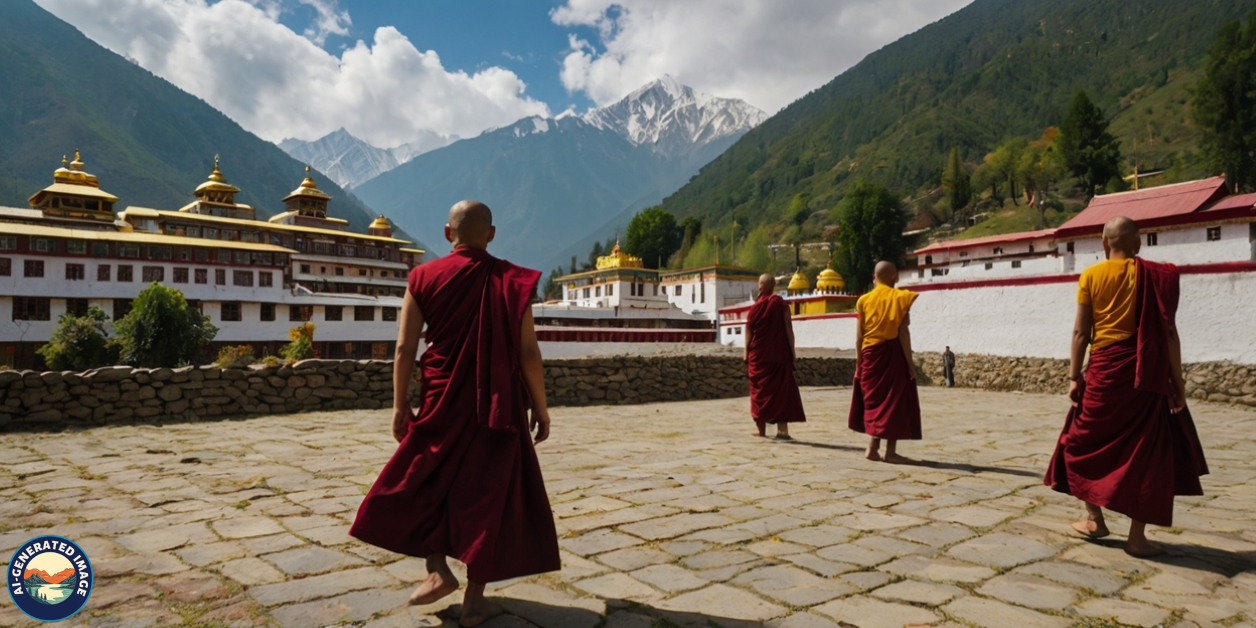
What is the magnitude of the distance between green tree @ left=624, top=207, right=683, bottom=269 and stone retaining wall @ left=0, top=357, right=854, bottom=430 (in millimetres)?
66120

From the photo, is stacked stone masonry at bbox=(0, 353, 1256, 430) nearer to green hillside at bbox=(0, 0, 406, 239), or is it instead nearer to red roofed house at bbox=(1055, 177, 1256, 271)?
red roofed house at bbox=(1055, 177, 1256, 271)

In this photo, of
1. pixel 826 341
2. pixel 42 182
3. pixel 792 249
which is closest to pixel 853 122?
pixel 792 249

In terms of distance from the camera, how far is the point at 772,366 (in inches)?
316

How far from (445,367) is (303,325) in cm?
3842

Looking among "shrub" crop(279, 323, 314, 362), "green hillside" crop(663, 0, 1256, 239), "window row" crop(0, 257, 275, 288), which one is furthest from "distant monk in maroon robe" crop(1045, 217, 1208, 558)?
"green hillside" crop(663, 0, 1256, 239)

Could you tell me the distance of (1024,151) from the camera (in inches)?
2662

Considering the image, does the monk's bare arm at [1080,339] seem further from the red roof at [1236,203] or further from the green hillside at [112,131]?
the green hillside at [112,131]

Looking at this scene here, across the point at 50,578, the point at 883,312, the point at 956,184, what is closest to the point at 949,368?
the point at 883,312

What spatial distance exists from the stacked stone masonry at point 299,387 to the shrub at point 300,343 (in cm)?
2384

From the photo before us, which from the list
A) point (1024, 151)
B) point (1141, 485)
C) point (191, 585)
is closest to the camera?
point (191, 585)

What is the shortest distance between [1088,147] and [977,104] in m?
73.6

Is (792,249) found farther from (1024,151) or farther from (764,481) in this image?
(764,481)

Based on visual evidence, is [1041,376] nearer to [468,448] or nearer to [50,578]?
[468,448]

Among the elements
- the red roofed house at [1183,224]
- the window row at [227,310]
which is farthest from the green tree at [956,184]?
the window row at [227,310]
